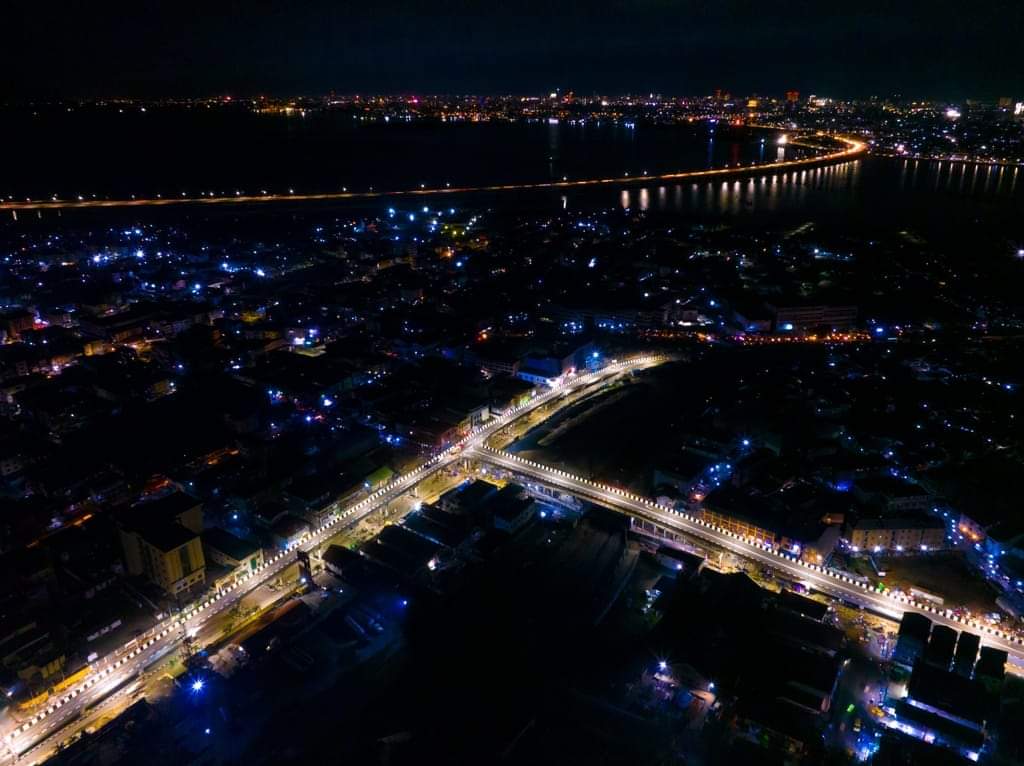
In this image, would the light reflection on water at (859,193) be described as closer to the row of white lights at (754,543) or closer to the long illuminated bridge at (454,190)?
the long illuminated bridge at (454,190)

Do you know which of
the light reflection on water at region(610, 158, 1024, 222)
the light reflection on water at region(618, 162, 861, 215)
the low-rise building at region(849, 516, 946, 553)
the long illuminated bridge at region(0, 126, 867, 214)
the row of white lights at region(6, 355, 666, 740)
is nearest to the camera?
the row of white lights at region(6, 355, 666, 740)

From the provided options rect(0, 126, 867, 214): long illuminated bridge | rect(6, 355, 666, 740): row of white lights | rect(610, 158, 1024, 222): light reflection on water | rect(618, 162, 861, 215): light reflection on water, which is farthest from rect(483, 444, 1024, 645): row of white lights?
rect(0, 126, 867, 214): long illuminated bridge

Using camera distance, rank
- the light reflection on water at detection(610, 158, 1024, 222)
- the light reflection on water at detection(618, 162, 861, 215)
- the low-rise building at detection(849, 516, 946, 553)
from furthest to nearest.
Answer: the light reflection on water at detection(618, 162, 861, 215) → the light reflection on water at detection(610, 158, 1024, 222) → the low-rise building at detection(849, 516, 946, 553)

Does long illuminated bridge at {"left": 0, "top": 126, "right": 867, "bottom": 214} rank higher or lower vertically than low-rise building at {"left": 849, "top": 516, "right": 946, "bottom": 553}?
higher

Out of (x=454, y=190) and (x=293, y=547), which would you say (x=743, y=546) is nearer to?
(x=293, y=547)

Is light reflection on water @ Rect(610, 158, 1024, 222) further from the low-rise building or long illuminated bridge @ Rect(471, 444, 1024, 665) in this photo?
the low-rise building

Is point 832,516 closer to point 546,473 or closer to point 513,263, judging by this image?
point 546,473
